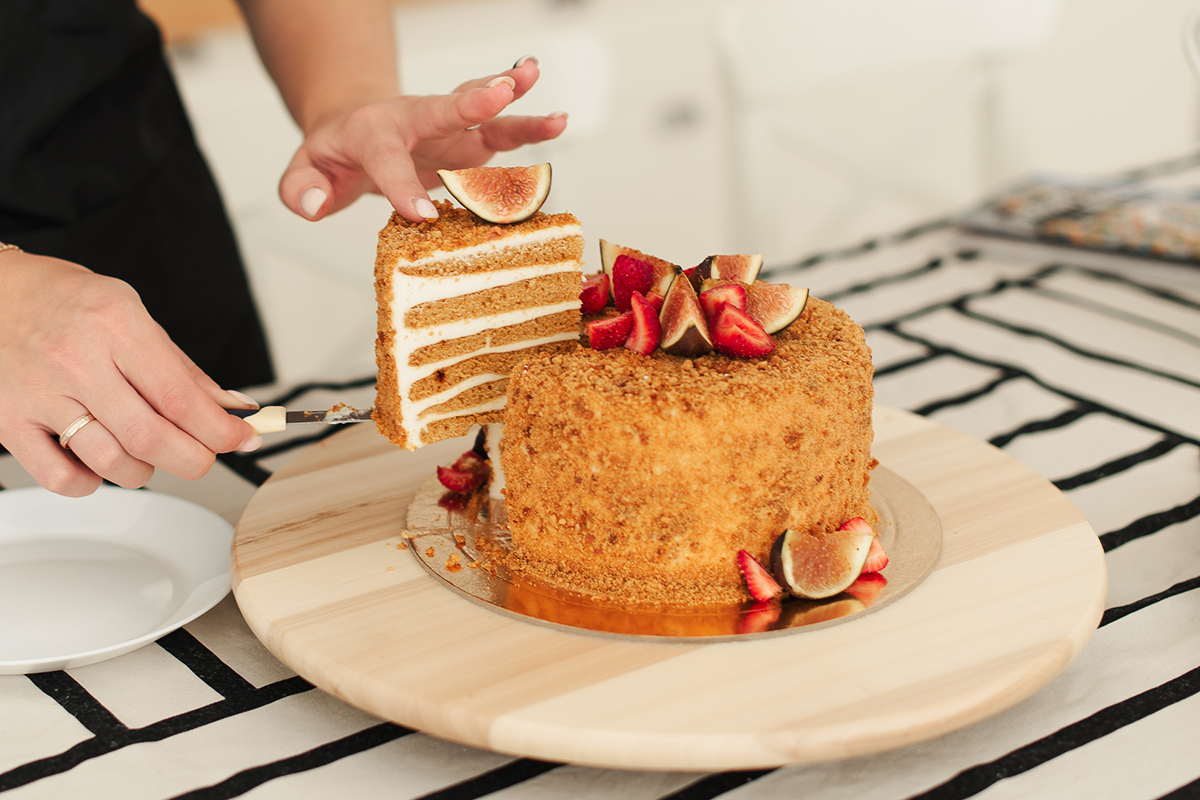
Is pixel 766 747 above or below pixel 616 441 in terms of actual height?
below

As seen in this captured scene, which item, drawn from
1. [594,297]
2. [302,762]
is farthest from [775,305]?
[302,762]

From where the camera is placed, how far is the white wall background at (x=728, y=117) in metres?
3.86

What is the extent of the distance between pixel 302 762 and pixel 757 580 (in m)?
0.67

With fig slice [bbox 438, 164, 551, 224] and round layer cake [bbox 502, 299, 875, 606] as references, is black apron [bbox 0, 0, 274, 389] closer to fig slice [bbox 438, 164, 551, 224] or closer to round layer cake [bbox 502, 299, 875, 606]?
fig slice [bbox 438, 164, 551, 224]

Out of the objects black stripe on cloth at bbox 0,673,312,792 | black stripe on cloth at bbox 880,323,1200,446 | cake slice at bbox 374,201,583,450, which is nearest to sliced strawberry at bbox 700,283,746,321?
cake slice at bbox 374,201,583,450

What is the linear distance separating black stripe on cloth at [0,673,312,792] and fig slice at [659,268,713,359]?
28.9 inches

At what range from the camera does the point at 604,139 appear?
22.3 ft

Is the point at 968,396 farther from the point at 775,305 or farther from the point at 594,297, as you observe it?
the point at 594,297

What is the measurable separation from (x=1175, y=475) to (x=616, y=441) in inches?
47.6

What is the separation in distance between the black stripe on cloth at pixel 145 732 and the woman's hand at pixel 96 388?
14.0 inches

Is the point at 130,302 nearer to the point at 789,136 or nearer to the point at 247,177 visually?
the point at 247,177

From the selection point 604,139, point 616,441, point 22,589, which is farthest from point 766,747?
point 604,139

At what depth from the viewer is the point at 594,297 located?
77.4 inches

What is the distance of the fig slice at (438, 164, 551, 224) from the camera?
1.83m
